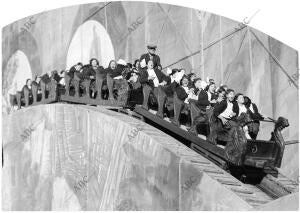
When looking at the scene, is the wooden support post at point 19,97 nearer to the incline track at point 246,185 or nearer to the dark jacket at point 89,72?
the dark jacket at point 89,72

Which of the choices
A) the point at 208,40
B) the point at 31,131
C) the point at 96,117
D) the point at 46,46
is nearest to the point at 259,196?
the point at 96,117

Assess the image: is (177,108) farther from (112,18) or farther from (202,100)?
(112,18)

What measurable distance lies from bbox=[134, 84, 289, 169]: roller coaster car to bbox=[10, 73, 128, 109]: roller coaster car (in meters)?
1.46

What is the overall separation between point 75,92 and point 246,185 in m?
5.72

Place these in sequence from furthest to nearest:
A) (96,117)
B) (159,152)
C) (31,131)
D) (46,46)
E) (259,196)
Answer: (46,46) → (31,131) → (96,117) → (159,152) → (259,196)

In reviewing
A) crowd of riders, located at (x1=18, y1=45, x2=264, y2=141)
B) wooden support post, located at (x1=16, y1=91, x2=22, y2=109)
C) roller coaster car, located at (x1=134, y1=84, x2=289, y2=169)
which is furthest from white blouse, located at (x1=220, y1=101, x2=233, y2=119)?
wooden support post, located at (x1=16, y1=91, x2=22, y2=109)

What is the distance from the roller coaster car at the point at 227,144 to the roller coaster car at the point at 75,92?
1.46 m

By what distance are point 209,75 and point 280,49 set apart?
1482 mm

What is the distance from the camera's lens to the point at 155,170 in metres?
12.6

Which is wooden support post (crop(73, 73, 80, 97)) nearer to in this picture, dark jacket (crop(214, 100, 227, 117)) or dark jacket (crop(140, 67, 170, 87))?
dark jacket (crop(140, 67, 170, 87))

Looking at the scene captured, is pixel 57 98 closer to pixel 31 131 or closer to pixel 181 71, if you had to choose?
pixel 31 131

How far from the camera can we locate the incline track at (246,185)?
37.6 feet

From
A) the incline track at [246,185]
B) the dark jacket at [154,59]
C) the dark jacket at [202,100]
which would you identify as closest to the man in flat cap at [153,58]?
the dark jacket at [154,59]

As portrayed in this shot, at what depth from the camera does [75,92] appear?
55.3 ft
